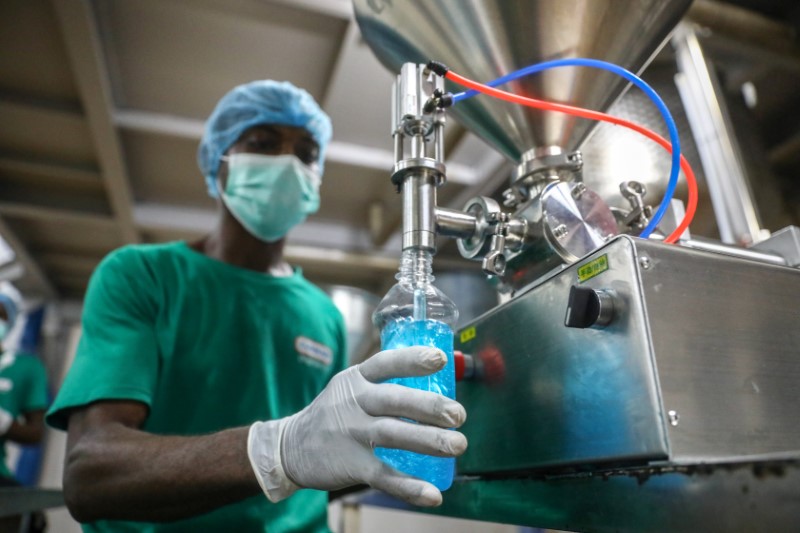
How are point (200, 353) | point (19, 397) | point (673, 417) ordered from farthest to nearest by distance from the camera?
1. point (19, 397)
2. point (200, 353)
3. point (673, 417)

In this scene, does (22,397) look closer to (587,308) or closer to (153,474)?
(153,474)

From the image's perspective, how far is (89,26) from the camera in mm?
1883

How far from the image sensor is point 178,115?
8.21 ft

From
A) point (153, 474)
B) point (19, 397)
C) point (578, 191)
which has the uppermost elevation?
point (19, 397)

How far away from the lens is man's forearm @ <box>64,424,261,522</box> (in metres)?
0.69

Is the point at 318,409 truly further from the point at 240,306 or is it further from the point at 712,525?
the point at 240,306

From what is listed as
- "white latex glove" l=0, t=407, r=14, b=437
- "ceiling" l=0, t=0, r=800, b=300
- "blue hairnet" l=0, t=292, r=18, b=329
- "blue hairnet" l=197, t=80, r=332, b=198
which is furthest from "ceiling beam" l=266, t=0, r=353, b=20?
"blue hairnet" l=0, t=292, r=18, b=329

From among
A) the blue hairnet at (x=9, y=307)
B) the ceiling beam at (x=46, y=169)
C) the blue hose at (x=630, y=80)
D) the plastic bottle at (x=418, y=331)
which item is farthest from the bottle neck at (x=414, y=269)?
the blue hairnet at (x=9, y=307)

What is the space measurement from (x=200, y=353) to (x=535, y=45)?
2.94 ft

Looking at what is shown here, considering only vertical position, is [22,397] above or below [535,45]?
below

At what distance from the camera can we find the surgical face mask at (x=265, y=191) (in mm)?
1344

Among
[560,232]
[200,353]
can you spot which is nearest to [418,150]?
[560,232]

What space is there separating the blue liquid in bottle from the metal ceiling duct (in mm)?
347

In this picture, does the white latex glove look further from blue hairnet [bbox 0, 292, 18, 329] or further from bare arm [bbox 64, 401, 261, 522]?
bare arm [bbox 64, 401, 261, 522]
